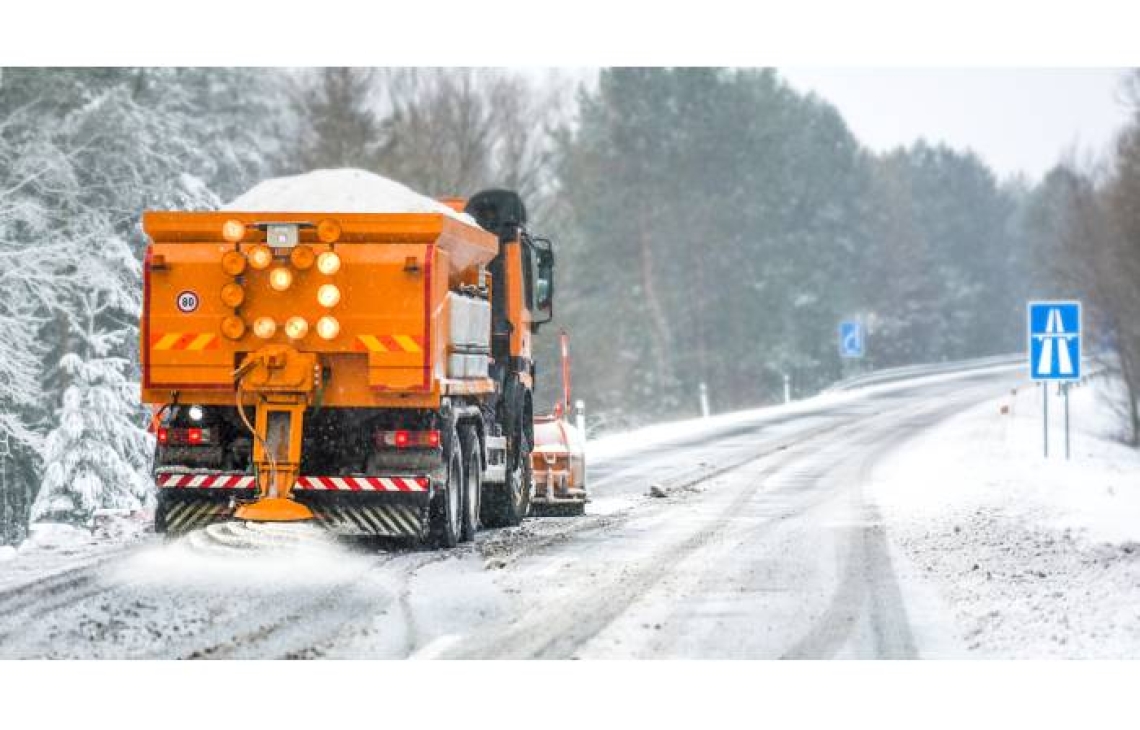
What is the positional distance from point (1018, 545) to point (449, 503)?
4.81 meters

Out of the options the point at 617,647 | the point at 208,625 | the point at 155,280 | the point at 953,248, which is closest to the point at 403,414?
the point at 155,280

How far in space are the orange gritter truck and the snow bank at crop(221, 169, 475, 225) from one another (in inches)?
16.5

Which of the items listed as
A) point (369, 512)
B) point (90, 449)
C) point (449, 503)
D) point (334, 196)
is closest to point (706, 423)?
point (90, 449)

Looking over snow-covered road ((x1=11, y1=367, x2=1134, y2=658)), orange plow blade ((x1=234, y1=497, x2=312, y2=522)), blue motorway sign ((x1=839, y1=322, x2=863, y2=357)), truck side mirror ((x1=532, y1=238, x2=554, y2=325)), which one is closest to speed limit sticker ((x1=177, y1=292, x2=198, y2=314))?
orange plow blade ((x1=234, y1=497, x2=312, y2=522))

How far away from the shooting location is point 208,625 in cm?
993

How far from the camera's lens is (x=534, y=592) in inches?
444

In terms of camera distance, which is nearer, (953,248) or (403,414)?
(403,414)

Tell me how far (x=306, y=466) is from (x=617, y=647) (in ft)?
15.8

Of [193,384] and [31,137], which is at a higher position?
[31,137]

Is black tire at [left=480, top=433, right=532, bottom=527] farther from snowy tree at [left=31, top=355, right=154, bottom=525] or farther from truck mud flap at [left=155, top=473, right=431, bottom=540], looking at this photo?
snowy tree at [left=31, top=355, right=154, bottom=525]

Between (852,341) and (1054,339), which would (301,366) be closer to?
(1054,339)
